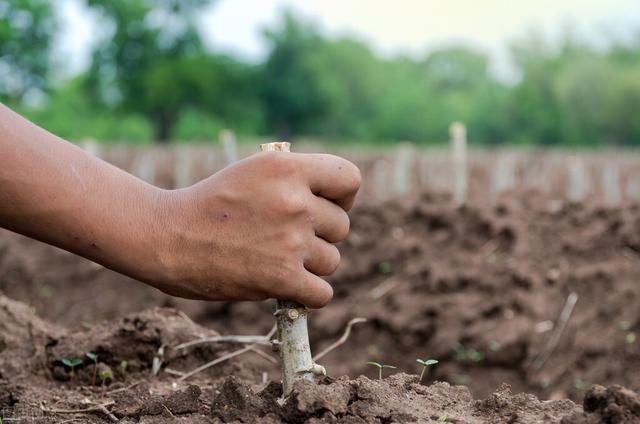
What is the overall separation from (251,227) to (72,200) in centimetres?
43

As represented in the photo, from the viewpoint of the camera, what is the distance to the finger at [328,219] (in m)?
1.98

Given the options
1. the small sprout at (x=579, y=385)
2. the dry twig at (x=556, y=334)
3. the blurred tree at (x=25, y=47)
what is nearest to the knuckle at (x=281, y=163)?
the small sprout at (x=579, y=385)

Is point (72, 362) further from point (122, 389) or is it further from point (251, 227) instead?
point (251, 227)

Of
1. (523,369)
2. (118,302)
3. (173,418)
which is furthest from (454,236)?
(173,418)

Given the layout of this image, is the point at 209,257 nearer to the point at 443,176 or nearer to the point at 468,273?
the point at 468,273

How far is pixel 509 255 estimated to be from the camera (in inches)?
261

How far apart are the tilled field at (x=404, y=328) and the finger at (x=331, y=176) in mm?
488

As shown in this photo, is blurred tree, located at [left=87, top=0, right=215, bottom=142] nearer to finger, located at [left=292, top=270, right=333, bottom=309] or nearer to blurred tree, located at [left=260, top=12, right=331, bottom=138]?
blurred tree, located at [left=260, top=12, right=331, bottom=138]

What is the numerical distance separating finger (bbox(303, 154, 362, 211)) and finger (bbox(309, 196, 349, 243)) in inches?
1.1

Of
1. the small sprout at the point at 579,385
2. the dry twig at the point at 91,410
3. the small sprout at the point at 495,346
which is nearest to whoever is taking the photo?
the dry twig at the point at 91,410

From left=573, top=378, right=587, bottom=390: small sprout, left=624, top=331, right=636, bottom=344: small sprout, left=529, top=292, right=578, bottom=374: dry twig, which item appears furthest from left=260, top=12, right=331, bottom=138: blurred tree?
left=573, top=378, right=587, bottom=390: small sprout

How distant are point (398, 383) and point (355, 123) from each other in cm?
6092

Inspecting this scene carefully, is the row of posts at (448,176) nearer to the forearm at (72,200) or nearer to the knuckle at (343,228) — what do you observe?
the knuckle at (343,228)

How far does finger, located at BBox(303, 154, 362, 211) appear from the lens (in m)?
1.95
